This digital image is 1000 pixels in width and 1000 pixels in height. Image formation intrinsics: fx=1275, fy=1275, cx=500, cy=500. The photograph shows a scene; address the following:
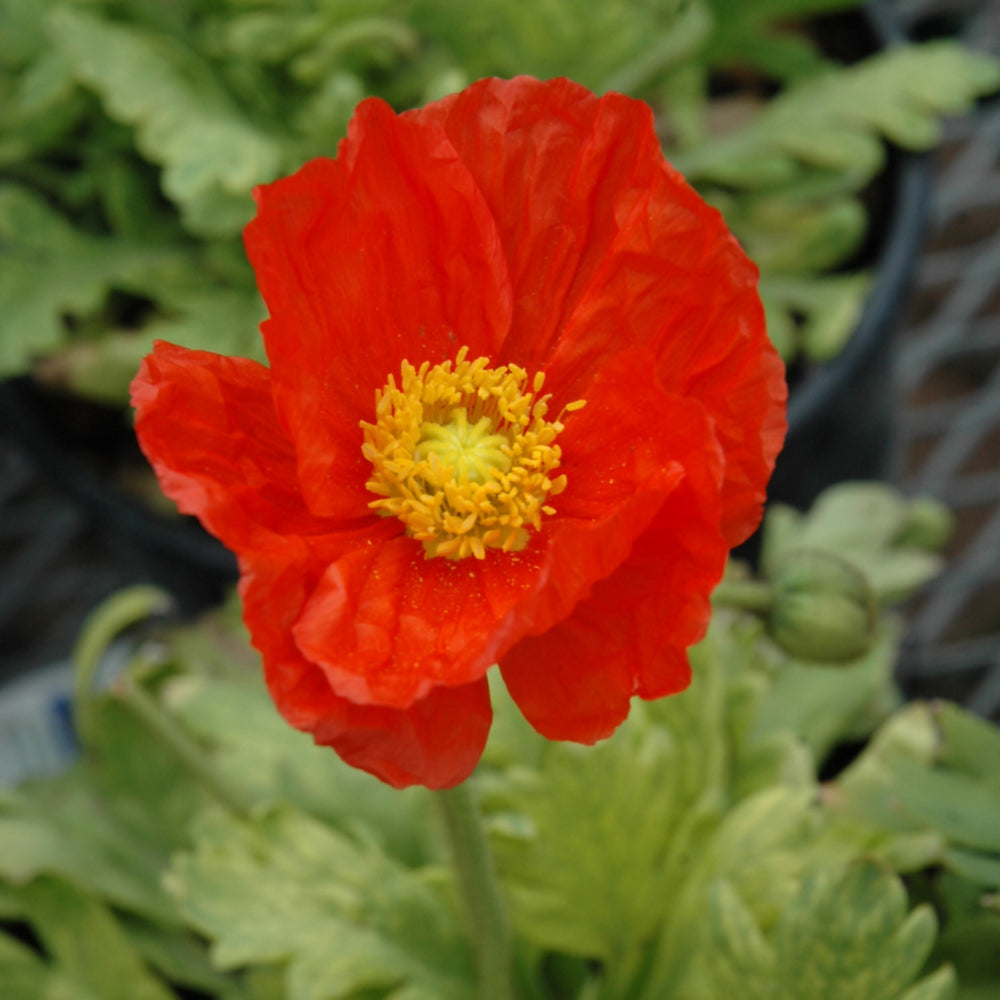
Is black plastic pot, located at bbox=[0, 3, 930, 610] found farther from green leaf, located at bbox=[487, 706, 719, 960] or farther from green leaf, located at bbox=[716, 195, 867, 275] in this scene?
green leaf, located at bbox=[487, 706, 719, 960]

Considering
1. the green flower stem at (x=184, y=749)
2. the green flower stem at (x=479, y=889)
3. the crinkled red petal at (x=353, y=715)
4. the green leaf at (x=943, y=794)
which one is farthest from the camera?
the green flower stem at (x=184, y=749)

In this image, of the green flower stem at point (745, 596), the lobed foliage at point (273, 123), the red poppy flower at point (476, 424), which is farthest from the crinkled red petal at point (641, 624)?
the lobed foliage at point (273, 123)

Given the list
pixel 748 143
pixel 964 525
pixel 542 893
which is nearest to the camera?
pixel 542 893

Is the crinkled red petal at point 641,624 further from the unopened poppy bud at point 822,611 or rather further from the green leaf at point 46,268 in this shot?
the green leaf at point 46,268

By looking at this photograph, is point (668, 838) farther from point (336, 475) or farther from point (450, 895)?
point (336, 475)

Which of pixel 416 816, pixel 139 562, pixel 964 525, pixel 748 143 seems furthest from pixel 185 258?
pixel 964 525

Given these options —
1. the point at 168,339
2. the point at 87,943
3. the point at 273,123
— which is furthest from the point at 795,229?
the point at 87,943

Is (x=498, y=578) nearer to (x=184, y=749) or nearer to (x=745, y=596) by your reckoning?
(x=745, y=596)
